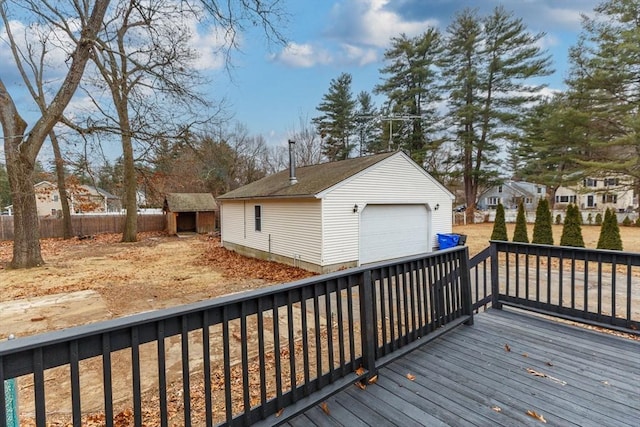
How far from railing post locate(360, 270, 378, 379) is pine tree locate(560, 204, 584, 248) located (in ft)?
34.2

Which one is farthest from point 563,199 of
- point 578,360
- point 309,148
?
point 578,360

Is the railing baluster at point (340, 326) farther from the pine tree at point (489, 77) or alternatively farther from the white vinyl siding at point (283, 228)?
the pine tree at point (489, 77)

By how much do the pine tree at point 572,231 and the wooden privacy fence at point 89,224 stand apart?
2175 cm

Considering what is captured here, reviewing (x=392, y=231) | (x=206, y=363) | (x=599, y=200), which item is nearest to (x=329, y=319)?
(x=206, y=363)

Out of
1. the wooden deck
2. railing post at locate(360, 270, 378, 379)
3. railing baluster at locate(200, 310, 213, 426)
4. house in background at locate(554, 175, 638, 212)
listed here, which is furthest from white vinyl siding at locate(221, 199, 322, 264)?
house in background at locate(554, 175, 638, 212)

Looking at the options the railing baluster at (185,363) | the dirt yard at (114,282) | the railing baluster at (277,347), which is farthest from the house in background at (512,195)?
the railing baluster at (185,363)

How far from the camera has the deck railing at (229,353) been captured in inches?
55.2

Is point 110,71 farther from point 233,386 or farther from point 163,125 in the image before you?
point 233,386

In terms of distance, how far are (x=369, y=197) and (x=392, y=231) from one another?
1574 mm

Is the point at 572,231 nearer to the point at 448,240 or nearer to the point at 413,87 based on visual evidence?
the point at 448,240

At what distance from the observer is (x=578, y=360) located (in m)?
2.91

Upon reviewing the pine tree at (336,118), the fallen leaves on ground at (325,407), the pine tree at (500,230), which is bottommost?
the fallen leaves on ground at (325,407)

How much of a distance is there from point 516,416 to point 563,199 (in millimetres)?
45445

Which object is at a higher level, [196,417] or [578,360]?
[578,360]
